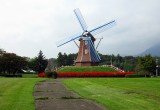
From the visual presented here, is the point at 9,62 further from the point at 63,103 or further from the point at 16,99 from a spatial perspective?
the point at 63,103

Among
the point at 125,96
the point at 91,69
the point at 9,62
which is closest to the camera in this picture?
the point at 125,96

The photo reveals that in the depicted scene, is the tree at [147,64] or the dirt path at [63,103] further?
the tree at [147,64]

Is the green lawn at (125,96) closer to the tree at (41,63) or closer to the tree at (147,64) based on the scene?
the tree at (147,64)

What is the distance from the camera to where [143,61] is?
102438 millimetres

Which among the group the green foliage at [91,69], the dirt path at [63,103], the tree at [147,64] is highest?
the tree at [147,64]

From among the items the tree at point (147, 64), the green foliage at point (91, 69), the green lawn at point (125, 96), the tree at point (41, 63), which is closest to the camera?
the green lawn at point (125, 96)

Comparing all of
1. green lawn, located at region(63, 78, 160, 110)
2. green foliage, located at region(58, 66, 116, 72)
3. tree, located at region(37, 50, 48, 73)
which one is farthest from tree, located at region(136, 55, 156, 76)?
green lawn, located at region(63, 78, 160, 110)

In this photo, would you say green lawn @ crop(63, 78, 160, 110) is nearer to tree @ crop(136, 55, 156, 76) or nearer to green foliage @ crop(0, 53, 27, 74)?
tree @ crop(136, 55, 156, 76)

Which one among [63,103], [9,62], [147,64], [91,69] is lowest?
[63,103]

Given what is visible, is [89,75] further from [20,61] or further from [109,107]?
[109,107]

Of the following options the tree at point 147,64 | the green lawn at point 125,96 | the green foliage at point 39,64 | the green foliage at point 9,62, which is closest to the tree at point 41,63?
the green foliage at point 39,64

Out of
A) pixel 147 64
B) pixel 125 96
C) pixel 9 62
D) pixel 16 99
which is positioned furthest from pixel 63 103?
pixel 9 62

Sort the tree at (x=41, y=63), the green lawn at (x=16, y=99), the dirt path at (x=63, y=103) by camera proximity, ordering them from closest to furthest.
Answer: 1. the dirt path at (x=63, y=103)
2. the green lawn at (x=16, y=99)
3. the tree at (x=41, y=63)

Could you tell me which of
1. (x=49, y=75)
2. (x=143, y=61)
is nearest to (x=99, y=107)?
(x=49, y=75)
